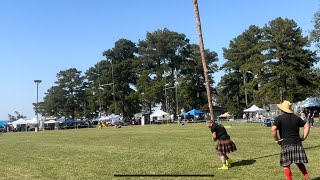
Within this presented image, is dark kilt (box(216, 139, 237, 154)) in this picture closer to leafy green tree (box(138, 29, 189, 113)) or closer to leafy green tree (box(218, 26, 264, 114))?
leafy green tree (box(218, 26, 264, 114))

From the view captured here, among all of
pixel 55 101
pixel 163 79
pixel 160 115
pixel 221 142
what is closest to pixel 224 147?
pixel 221 142

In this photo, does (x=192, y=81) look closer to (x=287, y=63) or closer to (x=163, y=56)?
(x=163, y=56)

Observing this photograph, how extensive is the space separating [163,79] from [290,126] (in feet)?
275

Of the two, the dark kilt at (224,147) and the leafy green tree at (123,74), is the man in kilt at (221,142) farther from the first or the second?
the leafy green tree at (123,74)

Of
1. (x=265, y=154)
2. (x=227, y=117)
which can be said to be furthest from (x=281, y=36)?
(x=265, y=154)

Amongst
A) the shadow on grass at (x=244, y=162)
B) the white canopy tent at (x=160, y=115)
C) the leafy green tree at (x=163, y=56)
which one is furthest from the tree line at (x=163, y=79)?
the shadow on grass at (x=244, y=162)

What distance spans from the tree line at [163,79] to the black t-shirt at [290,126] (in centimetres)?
6459

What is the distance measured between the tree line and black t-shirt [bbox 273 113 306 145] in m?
64.6

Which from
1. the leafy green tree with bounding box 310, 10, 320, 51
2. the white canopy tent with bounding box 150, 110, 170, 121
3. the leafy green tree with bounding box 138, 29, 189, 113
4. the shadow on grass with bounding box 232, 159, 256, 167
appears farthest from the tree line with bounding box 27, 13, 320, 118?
the shadow on grass with bounding box 232, 159, 256, 167

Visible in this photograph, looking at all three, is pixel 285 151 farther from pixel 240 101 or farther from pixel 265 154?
pixel 240 101

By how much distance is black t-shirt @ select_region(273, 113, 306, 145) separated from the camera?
823cm

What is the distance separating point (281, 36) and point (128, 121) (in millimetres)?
37469

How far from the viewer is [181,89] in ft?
302

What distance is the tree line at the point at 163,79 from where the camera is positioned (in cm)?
8225
